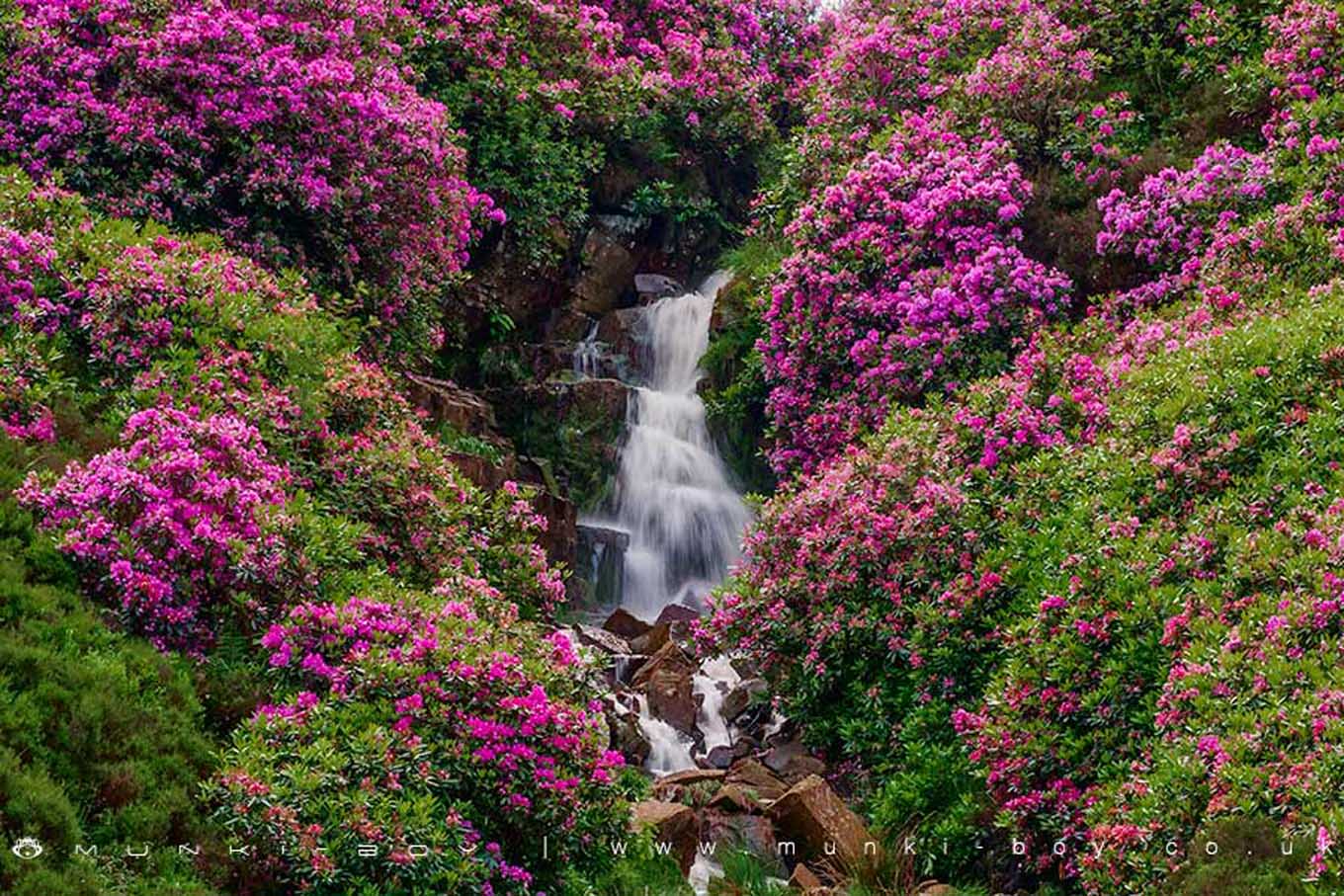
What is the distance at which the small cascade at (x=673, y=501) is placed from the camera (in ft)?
56.4

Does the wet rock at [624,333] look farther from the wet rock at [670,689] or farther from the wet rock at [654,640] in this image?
the wet rock at [670,689]

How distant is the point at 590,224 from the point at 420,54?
13.5ft

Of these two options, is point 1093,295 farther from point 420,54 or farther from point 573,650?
point 420,54

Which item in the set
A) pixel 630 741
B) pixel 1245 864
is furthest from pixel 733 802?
pixel 1245 864

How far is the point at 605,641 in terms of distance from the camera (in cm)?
1412

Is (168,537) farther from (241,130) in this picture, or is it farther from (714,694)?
(714,694)

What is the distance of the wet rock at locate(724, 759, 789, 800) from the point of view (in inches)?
424

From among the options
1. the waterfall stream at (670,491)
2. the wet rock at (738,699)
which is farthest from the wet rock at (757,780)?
the waterfall stream at (670,491)

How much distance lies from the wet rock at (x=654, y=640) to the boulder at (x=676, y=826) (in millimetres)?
4672

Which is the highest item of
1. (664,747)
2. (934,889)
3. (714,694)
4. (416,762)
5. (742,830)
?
(416,762)

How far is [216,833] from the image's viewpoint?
658cm

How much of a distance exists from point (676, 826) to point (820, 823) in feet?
3.66

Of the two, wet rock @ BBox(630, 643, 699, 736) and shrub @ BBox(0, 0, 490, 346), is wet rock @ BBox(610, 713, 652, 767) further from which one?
shrub @ BBox(0, 0, 490, 346)

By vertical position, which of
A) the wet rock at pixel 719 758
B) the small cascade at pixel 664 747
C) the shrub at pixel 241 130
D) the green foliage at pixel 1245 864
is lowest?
the small cascade at pixel 664 747
